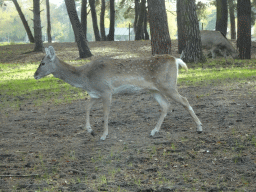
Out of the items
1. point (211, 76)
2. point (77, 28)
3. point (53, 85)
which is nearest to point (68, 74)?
point (53, 85)

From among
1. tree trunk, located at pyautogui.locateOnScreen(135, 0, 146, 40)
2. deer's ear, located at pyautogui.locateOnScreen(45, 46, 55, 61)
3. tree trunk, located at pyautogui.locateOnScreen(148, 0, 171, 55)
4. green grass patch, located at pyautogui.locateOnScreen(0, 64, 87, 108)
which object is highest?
tree trunk, located at pyautogui.locateOnScreen(135, 0, 146, 40)

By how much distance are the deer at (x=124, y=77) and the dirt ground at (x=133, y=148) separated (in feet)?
1.72

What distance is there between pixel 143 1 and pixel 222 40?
46.3ft

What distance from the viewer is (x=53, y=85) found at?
42.2 ft

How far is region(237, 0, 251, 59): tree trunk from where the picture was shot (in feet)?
57.4

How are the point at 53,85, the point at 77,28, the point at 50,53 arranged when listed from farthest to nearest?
the point at 77,28 → the point at 53,85 → the point at 50,53

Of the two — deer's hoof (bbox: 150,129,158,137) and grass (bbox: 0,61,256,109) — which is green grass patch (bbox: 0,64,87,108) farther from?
deer's hoof (bbox: 150,129,158,137)

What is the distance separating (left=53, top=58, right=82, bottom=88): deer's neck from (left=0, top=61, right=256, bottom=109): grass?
331 centimetres

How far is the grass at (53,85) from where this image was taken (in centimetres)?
1040

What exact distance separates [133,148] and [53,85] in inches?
312

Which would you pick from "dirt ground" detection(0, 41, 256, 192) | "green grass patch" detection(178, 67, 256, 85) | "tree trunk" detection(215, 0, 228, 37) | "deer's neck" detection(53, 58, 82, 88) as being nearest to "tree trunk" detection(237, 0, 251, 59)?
"green grass patch" detection(178, 67, 256, 85)

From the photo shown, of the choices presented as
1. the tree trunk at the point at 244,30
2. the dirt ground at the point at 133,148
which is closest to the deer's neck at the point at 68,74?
the dirt ground at the point at 133,148

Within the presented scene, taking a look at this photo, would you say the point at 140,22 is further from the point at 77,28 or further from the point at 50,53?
the point at 50,53

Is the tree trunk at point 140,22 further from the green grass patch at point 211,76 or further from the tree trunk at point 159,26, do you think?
the green grass patch at point 211,76
